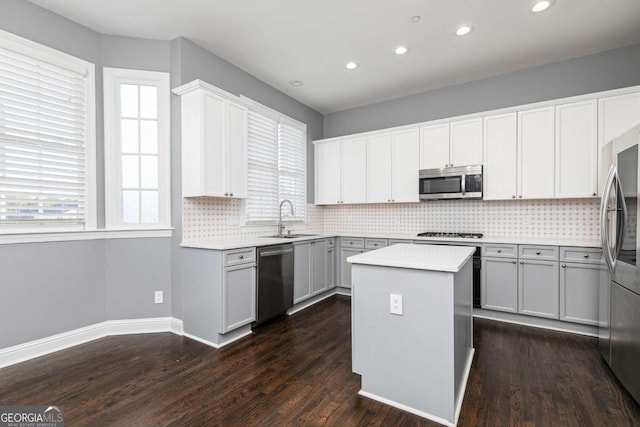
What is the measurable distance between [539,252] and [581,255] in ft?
1.11

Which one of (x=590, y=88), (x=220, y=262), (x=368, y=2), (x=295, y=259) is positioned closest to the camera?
(x=368, y=2)

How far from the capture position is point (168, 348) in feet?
9.09

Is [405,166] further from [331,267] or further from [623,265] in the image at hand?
[623,265]

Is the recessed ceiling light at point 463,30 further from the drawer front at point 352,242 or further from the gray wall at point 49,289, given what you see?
the gray wall at point 49,289

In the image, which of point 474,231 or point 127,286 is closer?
point 127,286

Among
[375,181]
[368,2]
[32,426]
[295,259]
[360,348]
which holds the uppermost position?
[368,2]

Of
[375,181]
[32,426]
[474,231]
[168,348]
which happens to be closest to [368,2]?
[375,181]

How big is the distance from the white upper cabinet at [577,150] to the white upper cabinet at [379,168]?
1.94 m

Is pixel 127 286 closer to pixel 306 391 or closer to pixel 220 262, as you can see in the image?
pixel 220 262

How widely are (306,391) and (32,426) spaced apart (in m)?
1.66

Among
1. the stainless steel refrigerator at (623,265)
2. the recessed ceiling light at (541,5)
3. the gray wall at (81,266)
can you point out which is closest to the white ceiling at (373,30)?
the recessed ceiling light at (541,5)

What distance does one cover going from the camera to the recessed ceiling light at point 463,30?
2.93 metres

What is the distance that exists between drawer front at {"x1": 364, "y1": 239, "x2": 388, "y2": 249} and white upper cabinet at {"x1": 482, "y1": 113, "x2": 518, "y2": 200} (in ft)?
4.55

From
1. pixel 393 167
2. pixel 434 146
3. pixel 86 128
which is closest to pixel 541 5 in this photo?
pixel 434 146
